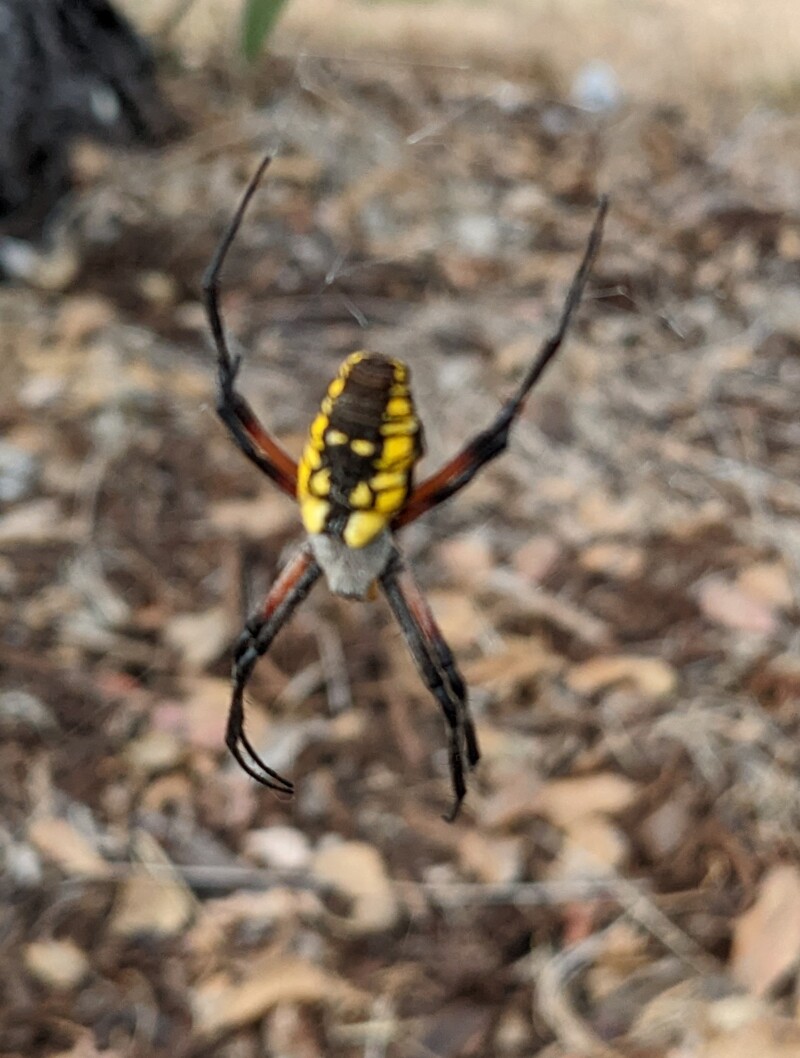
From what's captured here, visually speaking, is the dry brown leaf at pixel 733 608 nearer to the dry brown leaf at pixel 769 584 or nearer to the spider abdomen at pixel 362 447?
the dry brown leaf at pixel 769 584

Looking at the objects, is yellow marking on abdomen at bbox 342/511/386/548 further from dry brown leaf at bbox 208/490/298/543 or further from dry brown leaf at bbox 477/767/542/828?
dry brown leaf at bbox 208/490/298/543

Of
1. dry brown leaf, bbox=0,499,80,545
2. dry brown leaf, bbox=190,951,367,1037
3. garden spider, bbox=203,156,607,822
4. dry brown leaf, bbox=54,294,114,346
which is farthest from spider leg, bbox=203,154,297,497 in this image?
dry brown leaf, bbox=54,294,114,346

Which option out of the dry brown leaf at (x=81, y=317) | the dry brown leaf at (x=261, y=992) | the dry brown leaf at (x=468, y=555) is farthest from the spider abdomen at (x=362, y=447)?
the dry brown leaf at (x=81, y=317)

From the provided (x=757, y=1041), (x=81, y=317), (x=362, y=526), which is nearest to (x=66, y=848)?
(x=757, y=1041)

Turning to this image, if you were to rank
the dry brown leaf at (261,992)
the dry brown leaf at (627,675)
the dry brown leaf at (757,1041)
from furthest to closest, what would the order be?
the dry brown leaf at (627,675), the dry brown leaf at (261,992), the dry brown leaf at (757,1041)

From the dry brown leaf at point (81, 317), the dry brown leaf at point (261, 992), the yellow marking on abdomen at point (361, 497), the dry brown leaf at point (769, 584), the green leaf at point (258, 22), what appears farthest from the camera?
the dry brown leaf at point (81, 317)

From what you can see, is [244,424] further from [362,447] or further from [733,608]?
[733,608]
